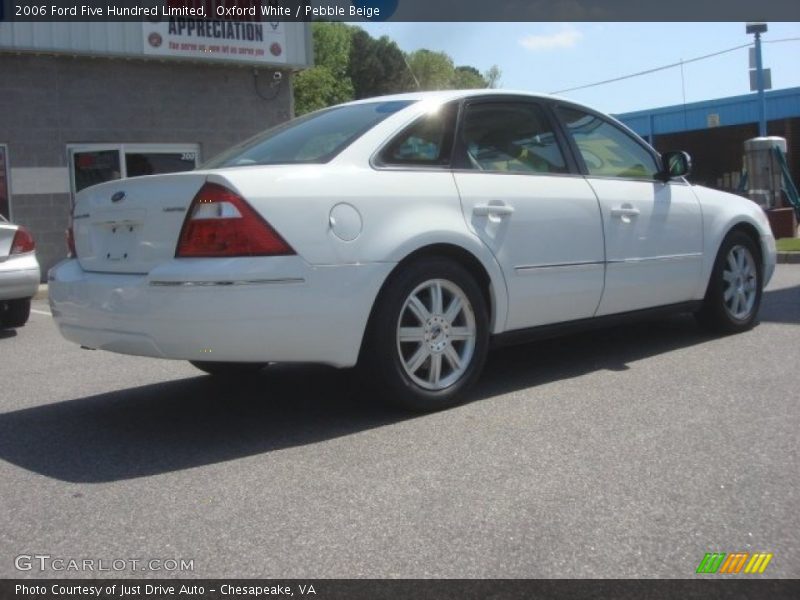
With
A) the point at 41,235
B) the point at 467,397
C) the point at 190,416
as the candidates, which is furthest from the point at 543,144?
the point at 41,235

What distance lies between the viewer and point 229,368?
5.33 m

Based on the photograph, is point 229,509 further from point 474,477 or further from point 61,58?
point 61,58

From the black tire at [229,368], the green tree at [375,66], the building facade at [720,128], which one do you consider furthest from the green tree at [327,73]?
the black tire at [229,368]

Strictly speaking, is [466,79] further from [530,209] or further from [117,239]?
[117,239]

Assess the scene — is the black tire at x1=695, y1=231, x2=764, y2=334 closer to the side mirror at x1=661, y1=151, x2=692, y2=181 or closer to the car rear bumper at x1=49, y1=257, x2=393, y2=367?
the side mirror at x1=661, y1=151, x2=692, y2=181

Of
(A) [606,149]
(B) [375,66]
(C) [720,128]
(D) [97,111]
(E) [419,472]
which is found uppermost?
(B) [375,66]

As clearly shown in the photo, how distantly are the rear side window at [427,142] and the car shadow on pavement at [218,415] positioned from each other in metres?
1.12

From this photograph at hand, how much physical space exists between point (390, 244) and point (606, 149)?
6.89ft

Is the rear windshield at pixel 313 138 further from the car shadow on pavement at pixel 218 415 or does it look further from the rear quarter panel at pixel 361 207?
the car shadow on pavement at pixel 218 415

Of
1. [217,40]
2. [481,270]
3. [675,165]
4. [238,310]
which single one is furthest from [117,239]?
[217,40]

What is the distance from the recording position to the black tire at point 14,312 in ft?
26.9

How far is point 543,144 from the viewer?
17.2 feet

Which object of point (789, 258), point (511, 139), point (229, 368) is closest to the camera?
point (511, 139)

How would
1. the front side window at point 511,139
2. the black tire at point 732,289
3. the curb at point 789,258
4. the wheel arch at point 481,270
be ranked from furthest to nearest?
the curb at point 789,258
the black tire at point 732,289
the front side window at point 511,139
the wheel arch at point 481,270
